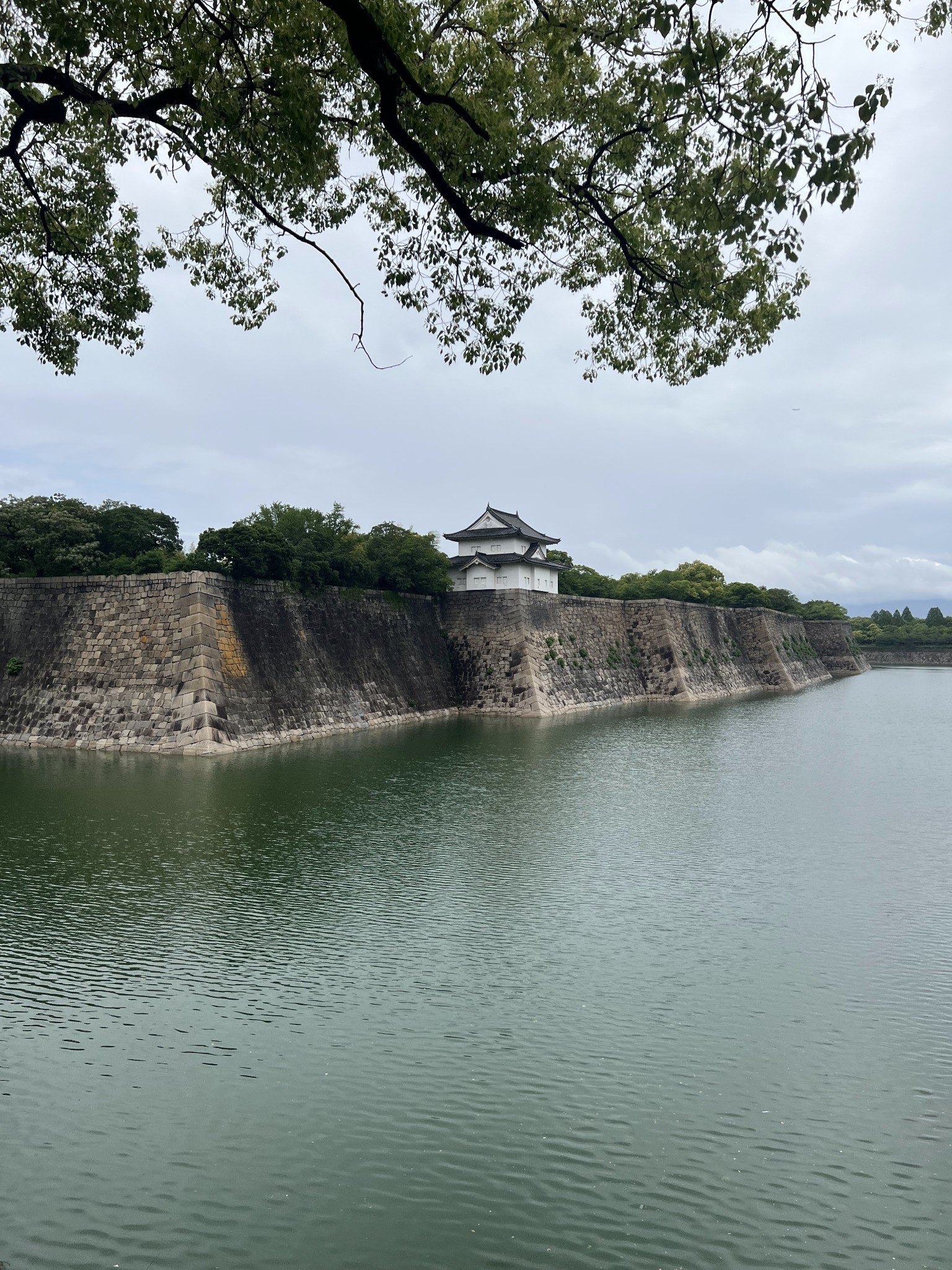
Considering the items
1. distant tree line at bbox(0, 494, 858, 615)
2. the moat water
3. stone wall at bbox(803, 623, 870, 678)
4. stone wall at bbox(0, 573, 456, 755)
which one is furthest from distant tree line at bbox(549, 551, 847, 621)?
the moat water

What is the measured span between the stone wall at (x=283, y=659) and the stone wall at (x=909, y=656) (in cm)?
4613

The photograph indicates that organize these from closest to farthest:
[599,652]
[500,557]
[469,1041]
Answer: [469,1041] → [599,652] → [500,557]

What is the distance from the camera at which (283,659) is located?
21.1 metres

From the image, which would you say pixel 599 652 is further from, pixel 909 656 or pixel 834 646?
pixel 909 656

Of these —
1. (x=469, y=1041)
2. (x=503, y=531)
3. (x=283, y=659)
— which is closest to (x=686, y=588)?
(x=503, y=531)

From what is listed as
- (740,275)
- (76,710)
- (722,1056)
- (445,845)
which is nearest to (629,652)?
(76,710)

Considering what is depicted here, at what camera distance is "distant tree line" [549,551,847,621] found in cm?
4356

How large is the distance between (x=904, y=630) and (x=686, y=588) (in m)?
35.7

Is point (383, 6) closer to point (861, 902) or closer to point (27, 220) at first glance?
point (27, 220)

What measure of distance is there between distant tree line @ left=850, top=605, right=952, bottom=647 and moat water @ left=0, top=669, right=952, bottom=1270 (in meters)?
69.7

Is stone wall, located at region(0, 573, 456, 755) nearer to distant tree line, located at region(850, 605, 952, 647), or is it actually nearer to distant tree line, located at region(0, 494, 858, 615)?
distant tree line, located at region(0, 494, 858, 615)

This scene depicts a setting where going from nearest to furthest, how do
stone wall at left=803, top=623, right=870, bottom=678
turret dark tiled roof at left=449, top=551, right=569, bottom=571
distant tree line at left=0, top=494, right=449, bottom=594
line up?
distant tree line at left=0, top=494, right=449, bottom=594 < turret dark tiled roof at left=449, top=551, right=569, bottom=571 < stone wall at left=803, top=623, right=870, bottom=678

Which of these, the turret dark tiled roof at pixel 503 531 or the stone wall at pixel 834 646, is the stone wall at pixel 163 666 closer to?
the turret dark tiled roof at pixel 503 531

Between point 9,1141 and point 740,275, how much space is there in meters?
8.19
